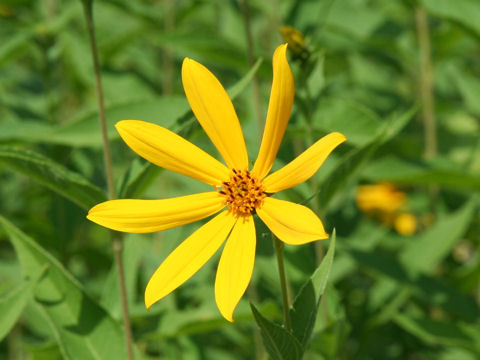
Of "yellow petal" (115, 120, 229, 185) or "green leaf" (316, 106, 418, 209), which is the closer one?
"yellow petal" (115, 120, 229, 185)

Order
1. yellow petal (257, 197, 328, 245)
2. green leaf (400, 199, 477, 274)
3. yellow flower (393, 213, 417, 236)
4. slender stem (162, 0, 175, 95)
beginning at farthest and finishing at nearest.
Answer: yellow flower (393, 213, 417, 236)
slender stem (162, 0, 175, 95)
green leaf (400, 199, 477, 274)
yellow petal (257, 197, 328, 245)

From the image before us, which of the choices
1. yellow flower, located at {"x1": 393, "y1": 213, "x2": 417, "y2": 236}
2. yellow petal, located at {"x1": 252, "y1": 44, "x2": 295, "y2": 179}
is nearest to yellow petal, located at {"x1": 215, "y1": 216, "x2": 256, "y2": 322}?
yellow petal, located at {"x1": 252, "y1": 44, "x2": 295, "y2": 179}

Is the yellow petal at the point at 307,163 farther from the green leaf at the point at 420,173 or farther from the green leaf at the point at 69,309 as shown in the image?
the green leaf at the point at 420,173

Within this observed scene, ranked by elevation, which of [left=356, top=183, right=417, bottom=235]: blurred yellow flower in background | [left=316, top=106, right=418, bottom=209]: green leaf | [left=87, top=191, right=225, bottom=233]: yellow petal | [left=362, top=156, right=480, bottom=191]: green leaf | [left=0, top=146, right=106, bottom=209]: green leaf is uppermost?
[left=356, top=183, right=417, bottom=235]: blurred yellow flower in background

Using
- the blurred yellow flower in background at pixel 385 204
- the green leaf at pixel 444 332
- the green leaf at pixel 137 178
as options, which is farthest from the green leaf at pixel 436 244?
the green leaf at pixel 137 178

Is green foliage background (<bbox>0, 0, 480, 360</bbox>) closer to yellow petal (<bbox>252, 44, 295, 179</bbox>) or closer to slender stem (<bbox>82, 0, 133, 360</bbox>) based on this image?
slender stem (<bbox>82, 0, 133, 360</bbox>)

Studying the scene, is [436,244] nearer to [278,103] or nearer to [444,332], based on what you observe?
[444,332]
